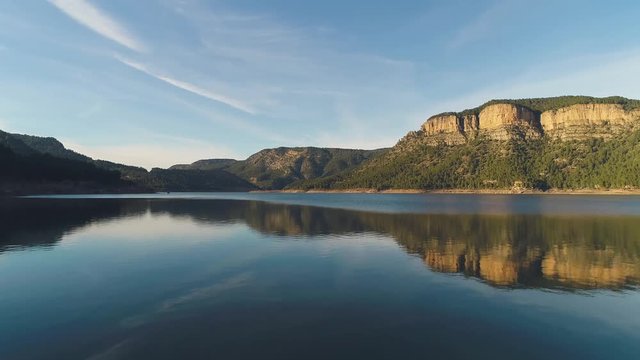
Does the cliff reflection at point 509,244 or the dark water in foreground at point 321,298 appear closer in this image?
the dark water in foreground at point 321,298

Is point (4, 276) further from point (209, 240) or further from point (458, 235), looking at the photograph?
point (458, 235)

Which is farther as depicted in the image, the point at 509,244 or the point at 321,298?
the point at 509,244

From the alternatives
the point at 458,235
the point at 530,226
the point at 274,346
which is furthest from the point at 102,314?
the point at 530,226

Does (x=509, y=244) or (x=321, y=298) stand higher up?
(x=321, y=298)

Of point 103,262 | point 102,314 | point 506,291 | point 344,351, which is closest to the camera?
point 344,351

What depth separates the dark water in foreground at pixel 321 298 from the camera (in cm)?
1819

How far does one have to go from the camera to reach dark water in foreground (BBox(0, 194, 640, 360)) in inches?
716

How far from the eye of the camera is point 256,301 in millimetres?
25484

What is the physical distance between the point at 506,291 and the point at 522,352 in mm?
11495

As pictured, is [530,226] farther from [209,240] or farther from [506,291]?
[209,240]

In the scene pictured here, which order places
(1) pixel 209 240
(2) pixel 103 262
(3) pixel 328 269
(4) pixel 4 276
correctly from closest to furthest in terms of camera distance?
(4) pixel 4 276
(3) pixel 328 269
(2) pixel 103 262
(1) pixel 209 240

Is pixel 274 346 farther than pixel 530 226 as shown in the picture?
No

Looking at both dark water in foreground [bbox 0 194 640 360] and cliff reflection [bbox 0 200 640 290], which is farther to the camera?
cliff reflection [bbox 0 200 640 290]

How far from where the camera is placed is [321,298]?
26250 mm
